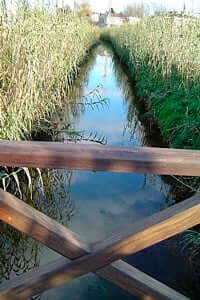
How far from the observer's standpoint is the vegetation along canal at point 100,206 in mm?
2211

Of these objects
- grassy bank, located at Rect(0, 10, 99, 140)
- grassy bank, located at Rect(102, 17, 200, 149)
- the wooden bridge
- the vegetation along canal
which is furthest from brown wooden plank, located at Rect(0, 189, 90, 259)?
grassy bank, located at Rect(102, 17, 200, 149)

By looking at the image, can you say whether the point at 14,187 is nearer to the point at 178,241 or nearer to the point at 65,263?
the point at 178,241

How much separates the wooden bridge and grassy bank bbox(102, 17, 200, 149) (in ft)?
7.76

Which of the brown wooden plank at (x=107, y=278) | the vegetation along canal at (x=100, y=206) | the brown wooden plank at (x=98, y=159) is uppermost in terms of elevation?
the brown wooden plank at (x=98, y=159)

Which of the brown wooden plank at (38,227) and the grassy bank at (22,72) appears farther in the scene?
the grassy bank at (22,72)

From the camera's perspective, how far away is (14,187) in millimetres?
3094

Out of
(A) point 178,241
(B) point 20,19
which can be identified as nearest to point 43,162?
(A) point 178,241

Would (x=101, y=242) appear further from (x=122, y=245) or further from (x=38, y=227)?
(x=38, y=227)

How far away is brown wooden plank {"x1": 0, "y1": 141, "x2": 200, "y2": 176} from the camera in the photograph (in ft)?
3.07

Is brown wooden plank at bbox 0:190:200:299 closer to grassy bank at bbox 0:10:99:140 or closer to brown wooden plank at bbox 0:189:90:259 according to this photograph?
brown wooden plank at bbox 0:189:90:259

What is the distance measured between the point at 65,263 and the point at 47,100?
131 inches

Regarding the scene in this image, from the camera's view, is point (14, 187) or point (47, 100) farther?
point (47, 100)

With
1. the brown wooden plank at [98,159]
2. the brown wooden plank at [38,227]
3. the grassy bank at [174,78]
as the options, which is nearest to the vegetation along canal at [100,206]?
the grassy bank at [174,78]

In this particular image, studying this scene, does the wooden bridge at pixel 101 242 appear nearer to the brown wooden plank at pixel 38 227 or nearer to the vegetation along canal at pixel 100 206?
the brown wooden plank at pixel 38 227
